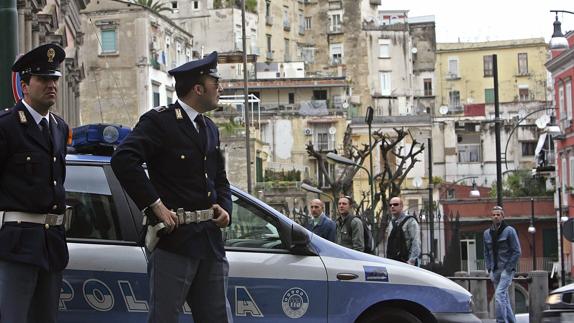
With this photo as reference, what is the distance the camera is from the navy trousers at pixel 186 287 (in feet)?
25.1

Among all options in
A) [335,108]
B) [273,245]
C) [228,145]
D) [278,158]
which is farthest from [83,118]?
[273,245]

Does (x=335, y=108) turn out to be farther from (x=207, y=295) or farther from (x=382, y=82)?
(x=207, y=295)

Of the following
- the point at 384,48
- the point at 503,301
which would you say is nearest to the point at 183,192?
the point at 503,301

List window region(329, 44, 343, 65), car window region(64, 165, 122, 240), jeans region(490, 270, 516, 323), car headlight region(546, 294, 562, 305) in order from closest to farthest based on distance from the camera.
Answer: car window region(64, 165, 122, 240) → car headlight region(546, 294, 562, 305) → jeans region(490, 270, 516, 323) → window region(329, 44, 343, 65)

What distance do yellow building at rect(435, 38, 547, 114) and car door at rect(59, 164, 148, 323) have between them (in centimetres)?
10510

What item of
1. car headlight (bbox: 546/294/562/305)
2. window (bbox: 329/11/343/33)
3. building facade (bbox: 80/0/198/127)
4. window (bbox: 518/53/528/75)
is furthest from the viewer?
window (bbox: 518/53/528/75)

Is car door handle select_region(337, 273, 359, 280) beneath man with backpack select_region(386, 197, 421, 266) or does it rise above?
above

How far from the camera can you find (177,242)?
7664 millimetres

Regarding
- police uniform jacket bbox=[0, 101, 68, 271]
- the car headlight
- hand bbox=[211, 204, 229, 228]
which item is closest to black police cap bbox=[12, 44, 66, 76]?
police uniform jacket bbox=[0, 101, 68, 271]

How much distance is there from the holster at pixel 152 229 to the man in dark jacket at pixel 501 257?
10.8 m

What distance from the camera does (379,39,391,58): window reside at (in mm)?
107438

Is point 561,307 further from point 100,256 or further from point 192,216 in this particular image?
point 192,216

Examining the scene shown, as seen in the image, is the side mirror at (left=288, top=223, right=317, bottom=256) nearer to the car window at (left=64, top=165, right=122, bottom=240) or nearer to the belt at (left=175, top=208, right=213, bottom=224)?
the car window at (left=64, top=165, right=122, bottom=240)

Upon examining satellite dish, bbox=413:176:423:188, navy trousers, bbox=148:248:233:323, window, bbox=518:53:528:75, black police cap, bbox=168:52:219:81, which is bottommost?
satellite dish, bbox=413:176:423:188
